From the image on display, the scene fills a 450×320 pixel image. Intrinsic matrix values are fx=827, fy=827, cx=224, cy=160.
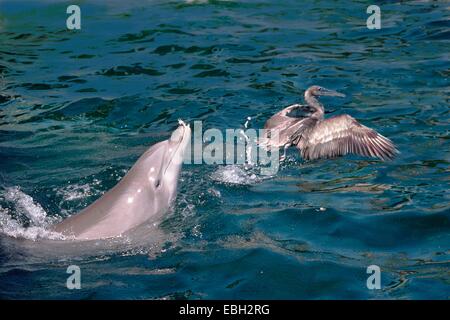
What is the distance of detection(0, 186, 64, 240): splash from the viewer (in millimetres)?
6803

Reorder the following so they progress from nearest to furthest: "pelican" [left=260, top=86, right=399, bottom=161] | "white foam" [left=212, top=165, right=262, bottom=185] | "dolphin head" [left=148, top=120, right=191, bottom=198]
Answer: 1. "dolphin head" [left=148, top=120, right=191, bottom=198]
2. "white foam" [left=212, top=165, right=262, bottom=185]
3. "pelican" [left=260, top=86, right=399, bottom=161]

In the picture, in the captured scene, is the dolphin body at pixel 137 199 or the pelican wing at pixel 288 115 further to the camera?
the pelican wing at pixel 288 115

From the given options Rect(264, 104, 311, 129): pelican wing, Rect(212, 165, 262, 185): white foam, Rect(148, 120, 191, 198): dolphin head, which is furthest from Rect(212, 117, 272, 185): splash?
Rect(148, 120, 191, 198): dolphin head

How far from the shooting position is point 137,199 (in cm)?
696

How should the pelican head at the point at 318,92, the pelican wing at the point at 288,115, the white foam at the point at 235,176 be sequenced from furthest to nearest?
the pelican head at the point at 318,92 < the pelican wing at the point at 288,115 < the white foam at the point at 235,176

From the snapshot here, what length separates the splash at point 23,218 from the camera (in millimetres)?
6803

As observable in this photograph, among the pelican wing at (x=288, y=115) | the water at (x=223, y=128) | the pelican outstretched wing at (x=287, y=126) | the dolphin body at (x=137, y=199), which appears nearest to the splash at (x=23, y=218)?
the water at (x=223, y=128)

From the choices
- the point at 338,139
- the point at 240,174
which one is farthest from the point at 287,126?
the point at 240,174

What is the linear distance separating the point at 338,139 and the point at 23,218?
3620 mm

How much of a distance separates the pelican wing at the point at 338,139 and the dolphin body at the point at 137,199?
2296mm

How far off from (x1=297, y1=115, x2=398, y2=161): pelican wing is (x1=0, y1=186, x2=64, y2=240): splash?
310cm

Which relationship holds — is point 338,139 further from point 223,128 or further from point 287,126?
point 223,128

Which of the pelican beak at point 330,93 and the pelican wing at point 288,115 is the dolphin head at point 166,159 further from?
the pelican beak at point 330,93

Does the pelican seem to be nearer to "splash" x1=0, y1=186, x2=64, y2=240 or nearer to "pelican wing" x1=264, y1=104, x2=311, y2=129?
"pelican wing" x1=264, y1=104, x2=311, y2=129
